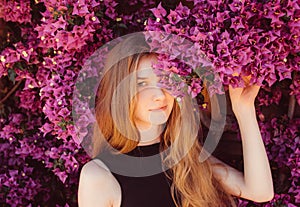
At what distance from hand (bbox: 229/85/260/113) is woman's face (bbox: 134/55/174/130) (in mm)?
183

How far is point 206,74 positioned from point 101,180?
434mm

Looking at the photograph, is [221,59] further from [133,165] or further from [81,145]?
[81,145]

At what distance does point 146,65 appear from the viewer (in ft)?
4.66

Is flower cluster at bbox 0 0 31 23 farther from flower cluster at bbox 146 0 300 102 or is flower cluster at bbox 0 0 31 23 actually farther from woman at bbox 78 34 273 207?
flower cluster at bbox 146 0 300 102

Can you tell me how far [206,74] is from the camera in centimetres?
127

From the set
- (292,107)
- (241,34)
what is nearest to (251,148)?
(241,34)

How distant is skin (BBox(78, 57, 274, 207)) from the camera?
1420 mm

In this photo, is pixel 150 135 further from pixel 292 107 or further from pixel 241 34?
pixel 292 107

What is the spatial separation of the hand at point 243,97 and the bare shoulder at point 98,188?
418mm

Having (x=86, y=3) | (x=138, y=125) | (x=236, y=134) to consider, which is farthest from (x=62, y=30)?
(x=236, y=134)

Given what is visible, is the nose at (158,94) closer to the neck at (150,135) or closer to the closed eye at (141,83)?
the closed eye at (141,83)

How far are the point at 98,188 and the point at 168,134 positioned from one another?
287 mm

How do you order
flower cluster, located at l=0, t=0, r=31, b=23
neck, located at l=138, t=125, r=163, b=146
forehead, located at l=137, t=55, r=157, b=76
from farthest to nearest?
flower cluster, located at l=0, t=0, r=31, b=23 → neck, located at l=138, t=125, r=163, b=146 → forehead, located at l=137, t=55, r=157, b=76

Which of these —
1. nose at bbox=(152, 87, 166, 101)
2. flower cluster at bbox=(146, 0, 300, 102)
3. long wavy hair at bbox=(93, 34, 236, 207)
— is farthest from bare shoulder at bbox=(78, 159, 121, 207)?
flower cluster at bbox=(146, 0, 300, 102)
